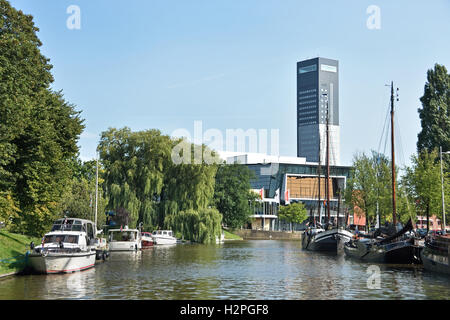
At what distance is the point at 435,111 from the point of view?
7550cm

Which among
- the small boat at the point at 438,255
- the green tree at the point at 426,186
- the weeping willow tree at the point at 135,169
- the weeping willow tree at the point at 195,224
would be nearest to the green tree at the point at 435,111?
the green tree at the point at 426,186

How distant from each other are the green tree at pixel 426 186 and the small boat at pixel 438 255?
21.4 metres

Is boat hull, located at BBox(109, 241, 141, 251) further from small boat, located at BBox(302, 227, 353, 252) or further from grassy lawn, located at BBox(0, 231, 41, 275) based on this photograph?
small boat, located at BBox(302, 227, 353, 252)

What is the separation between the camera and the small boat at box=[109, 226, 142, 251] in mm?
56875

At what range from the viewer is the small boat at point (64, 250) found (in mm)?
31500

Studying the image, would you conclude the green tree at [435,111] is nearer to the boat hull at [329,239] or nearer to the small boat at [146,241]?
the boat hull at [329,239]

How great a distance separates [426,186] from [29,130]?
40.7 metres

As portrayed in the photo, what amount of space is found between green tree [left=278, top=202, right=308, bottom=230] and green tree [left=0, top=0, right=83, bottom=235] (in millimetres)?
103713

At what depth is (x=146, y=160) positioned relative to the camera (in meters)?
70.9

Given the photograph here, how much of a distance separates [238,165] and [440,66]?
4464 cm

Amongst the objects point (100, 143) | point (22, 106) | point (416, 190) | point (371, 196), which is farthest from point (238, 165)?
point (22, 106)

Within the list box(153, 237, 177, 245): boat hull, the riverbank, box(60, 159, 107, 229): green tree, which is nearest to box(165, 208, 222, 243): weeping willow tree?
box(153, 237, 177, 245): boat hull

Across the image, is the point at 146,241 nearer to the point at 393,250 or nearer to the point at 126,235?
the point at 126,235
